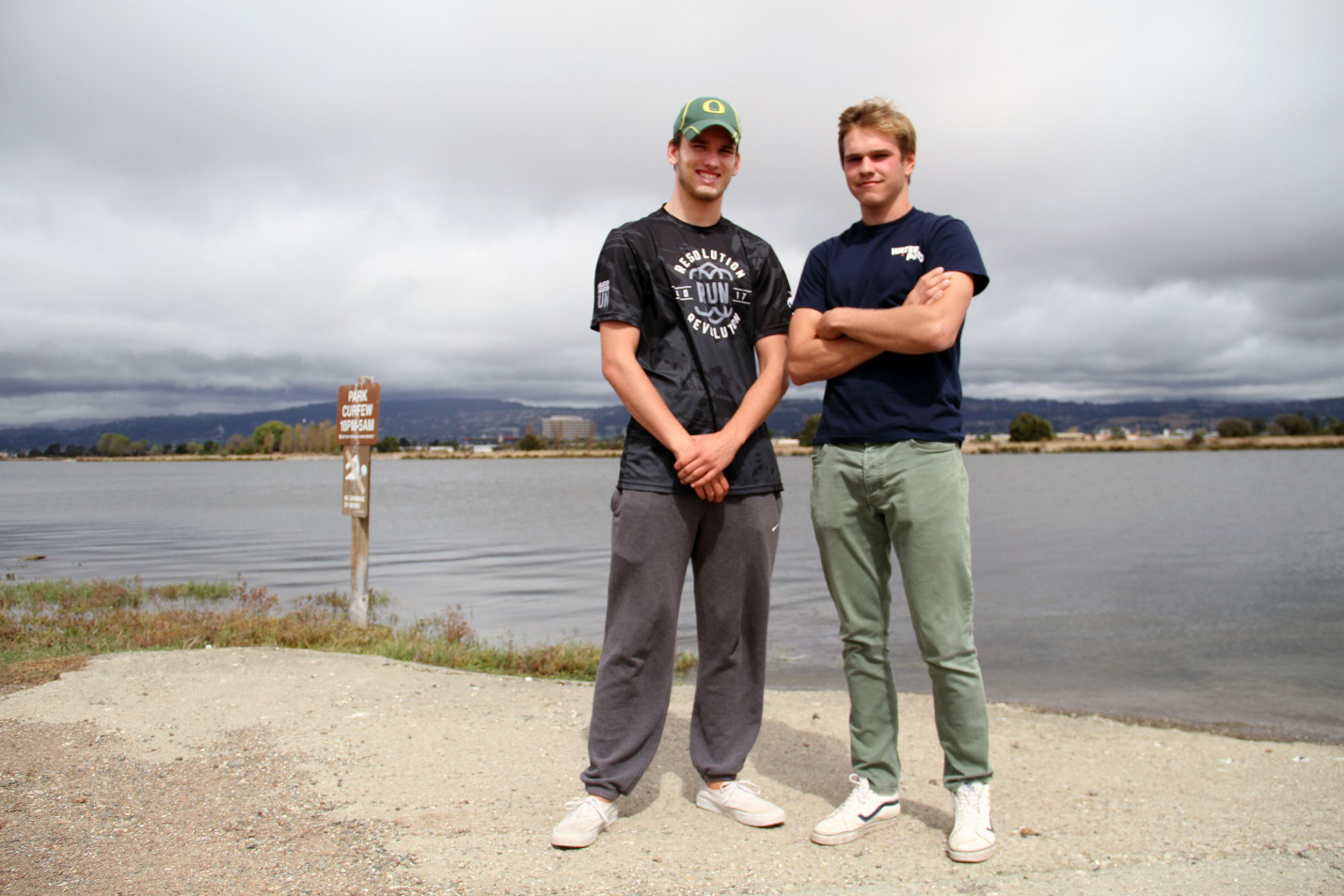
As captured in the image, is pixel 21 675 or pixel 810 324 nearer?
pixel 810 324

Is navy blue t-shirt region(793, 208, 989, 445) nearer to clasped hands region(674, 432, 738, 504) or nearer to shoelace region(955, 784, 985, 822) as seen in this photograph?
clasped hands region(674, 432, 738, 504)

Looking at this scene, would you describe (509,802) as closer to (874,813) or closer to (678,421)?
(874,813)

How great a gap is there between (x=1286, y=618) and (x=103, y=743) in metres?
16.3

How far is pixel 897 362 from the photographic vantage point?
12.2ft

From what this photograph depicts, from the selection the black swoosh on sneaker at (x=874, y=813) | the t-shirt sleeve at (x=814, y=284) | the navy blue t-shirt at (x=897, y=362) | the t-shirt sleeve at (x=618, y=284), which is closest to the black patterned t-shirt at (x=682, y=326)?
the t-shirt sleeve at (x=618, y=284)

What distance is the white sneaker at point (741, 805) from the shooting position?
388 centimetres

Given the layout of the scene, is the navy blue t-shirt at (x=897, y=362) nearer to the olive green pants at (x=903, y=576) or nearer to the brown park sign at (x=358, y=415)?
the olive green pants at (x=903, y=576)

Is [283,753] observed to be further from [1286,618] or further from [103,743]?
[1286,618]

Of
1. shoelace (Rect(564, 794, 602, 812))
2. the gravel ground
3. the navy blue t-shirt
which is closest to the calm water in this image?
the gravel ground

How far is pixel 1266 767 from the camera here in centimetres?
545

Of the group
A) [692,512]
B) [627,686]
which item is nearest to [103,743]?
[627,686]

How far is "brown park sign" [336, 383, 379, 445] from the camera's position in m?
10.7

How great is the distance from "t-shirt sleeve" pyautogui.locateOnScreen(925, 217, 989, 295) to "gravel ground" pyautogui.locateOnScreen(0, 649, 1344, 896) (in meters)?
2.25

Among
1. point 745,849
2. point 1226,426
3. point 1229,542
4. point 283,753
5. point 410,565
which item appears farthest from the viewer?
point 1226,426
